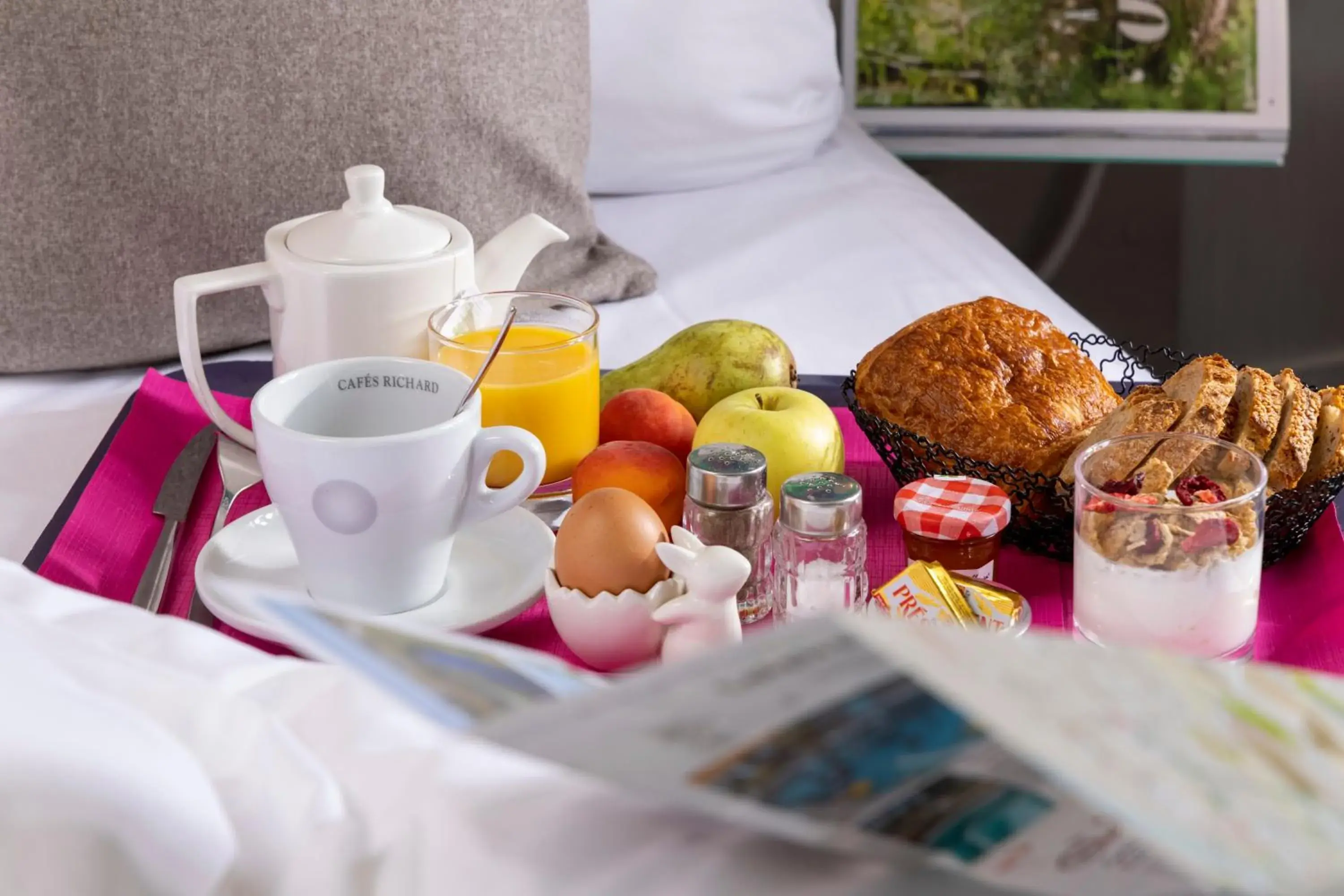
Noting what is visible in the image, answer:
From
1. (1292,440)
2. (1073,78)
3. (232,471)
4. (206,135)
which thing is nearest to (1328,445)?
(1292,440)

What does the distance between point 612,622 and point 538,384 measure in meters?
0.21

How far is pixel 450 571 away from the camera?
2.43ft

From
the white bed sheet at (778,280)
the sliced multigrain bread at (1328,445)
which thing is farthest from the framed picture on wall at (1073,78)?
the sliced multigrain bread at (1328,445)

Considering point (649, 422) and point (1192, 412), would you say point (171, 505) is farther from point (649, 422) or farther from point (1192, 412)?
point (1192, 412)

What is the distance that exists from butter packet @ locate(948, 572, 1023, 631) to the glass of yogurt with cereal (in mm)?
30

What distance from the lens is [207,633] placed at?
0.48 meters

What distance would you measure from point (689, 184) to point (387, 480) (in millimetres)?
920

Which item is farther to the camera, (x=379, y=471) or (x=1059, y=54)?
(x=1059, y=54)

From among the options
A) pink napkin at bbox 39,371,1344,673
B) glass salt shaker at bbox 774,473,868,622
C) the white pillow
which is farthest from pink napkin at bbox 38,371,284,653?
the white pillow

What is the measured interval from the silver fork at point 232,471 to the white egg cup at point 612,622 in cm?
24

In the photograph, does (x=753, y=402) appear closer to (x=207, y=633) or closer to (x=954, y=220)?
(x=207, y=633)

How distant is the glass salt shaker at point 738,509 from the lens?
0.70 m

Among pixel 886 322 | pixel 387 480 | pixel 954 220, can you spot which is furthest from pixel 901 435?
pixel 954 220

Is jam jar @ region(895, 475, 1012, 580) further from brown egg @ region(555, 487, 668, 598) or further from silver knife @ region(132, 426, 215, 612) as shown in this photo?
silver knife @ region(132, 426, 215, 612)
